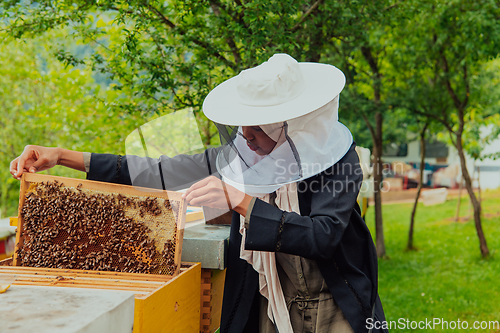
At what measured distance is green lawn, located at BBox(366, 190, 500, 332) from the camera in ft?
17.1

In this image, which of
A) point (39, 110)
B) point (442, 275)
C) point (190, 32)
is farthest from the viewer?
point (442, 275)

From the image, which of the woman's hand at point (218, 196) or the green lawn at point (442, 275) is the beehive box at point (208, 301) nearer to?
the woman's hand at point (218, 196)

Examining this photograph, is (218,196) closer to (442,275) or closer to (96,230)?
(96,230)

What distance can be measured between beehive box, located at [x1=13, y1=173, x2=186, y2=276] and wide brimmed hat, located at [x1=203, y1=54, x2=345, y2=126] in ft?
1.28

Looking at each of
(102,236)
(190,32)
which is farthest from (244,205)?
(190,32)

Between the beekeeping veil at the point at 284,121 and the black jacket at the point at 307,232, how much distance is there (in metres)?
0.09

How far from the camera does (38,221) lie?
1.56 m

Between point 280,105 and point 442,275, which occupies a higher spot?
point 280,105

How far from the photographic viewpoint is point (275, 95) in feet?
4.52

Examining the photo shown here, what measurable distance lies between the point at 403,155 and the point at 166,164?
88.3 feet

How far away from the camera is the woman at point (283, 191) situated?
1.29 metres

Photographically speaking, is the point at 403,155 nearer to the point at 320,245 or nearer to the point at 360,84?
the point at 360,84

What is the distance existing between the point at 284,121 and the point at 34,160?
3.65 ft

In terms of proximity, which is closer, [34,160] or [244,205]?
[244,205]
